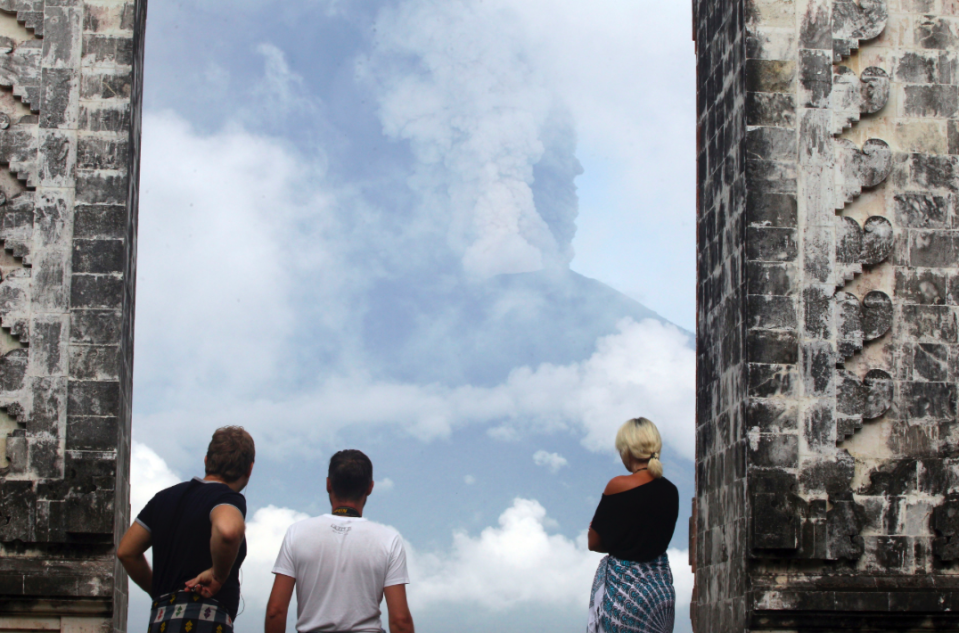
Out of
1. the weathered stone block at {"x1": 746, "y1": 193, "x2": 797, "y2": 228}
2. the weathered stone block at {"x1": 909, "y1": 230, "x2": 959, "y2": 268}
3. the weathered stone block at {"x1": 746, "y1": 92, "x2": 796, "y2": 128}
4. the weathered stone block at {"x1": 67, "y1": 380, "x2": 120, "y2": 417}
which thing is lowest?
the weathered stone block at {"x1": 67, "y1": 380, "x2": 120, "y2": 417}

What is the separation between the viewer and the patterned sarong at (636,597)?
6.14 metres

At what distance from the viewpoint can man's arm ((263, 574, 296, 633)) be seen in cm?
510

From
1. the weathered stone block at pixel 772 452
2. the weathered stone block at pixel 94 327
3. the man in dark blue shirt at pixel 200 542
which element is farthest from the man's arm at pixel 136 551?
the weathered stone block at pixel 772 452

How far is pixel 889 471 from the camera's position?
848 cm

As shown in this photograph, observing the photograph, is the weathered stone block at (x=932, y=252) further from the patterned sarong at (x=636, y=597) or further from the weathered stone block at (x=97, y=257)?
the weathered stone block at (x=97, y=257)

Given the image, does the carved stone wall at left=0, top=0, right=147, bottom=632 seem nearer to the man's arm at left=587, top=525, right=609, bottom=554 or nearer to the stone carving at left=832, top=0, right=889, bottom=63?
the man's arm at left=587, top=525, right=609, bottom=554

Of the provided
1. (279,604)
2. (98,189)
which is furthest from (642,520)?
(98,189)

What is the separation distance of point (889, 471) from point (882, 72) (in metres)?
3.13

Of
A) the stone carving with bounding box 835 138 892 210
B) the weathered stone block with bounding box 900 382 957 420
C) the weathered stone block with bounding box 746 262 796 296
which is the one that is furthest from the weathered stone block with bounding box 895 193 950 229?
the weathered stone block with bounding box 900 382 957 420

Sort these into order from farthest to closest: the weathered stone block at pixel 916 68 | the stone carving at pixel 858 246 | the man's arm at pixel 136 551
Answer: the weathered stone block at pixel 916 68 < the stone carving at pixel 858 246 < the man's arm at pixel 136 551

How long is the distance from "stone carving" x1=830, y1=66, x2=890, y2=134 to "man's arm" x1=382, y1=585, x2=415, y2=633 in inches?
222

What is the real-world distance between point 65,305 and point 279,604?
4140 mm

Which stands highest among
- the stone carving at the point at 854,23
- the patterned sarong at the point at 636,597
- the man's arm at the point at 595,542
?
the stone carving at the point at 854,23

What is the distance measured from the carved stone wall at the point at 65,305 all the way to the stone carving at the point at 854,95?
5477 mm
